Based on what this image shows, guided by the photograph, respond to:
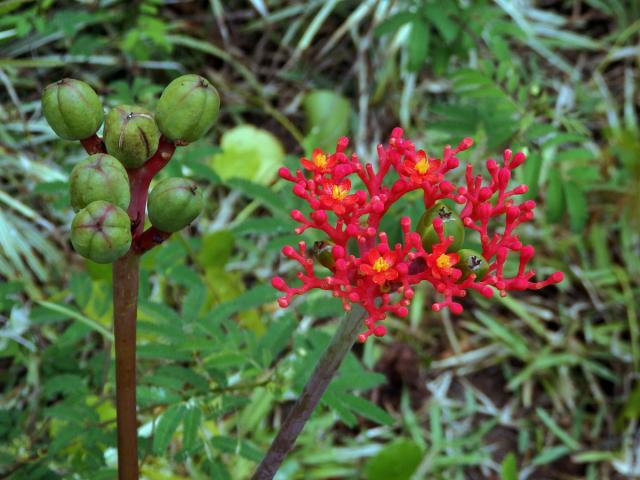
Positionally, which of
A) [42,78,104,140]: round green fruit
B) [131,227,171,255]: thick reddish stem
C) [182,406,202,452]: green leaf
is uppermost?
[42,78,104,140]: round green fruit

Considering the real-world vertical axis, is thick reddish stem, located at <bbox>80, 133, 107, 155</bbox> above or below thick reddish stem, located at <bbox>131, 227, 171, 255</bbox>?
A: above

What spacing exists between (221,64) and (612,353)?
7.57 ft

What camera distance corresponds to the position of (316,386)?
60.9 inches

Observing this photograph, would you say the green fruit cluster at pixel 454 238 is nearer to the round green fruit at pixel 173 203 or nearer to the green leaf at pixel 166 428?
the round green fruit at pixel 173 203

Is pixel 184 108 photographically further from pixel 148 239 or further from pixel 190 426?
pixel 190 426

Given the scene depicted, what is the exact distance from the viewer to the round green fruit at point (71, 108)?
1349mm

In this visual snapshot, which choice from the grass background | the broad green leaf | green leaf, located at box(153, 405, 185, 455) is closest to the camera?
green leaf, located at box(153, 405, 185, 455)

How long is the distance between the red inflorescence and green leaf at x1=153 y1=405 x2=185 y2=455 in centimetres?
61

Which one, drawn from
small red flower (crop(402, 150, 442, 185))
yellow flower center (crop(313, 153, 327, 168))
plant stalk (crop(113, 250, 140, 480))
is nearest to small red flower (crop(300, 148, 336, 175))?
yellow flower center (crop(313, 153, 327, 168))

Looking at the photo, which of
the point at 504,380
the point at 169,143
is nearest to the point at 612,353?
the point at 504,380

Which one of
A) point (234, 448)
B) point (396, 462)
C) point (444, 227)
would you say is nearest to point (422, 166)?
point (444, 227)

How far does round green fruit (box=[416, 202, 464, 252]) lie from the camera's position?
1425 millimetres

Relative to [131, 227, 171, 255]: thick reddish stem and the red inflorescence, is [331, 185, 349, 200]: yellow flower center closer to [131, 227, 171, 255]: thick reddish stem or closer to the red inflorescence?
the red inflorescence

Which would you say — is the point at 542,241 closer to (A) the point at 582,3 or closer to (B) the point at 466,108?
(B) the point at 466,108
